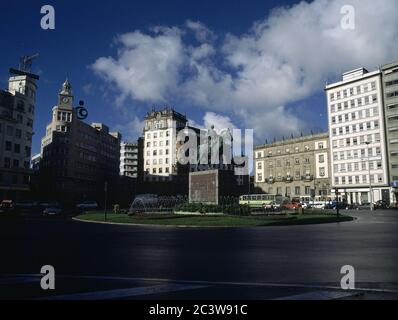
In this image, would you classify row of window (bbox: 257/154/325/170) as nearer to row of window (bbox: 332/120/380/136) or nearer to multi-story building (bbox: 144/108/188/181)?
row of window (bbox: 332/120/380/136)

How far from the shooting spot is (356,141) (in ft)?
255

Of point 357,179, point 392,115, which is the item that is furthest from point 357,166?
point 392,115

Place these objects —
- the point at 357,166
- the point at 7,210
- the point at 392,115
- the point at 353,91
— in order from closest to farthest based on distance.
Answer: the point at 7,210 → the point at 392,115 → the point at 357,166 → the point at 353,91

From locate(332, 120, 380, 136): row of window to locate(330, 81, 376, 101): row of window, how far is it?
7.08 m

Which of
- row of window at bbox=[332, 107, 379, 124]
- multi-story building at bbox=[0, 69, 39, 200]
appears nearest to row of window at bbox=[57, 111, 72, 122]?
multi-story building at bbox=[0, 69, 39, 200]

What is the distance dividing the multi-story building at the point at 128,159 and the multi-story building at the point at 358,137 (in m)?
80.4

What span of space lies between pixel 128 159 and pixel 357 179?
90011 mm

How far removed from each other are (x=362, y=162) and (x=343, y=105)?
14372 millimetres

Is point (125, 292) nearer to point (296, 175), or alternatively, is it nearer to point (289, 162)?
point (296, 175)

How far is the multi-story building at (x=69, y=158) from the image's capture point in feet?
282

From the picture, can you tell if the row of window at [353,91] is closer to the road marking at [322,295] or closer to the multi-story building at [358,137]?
the multi-story building at [358,137]

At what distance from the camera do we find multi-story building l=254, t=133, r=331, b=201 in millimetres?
84188

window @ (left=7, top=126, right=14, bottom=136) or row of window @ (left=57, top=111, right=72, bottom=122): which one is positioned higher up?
row of window @ (left=57, top=111, right=72, bottom=122)

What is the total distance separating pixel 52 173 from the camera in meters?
87.5
